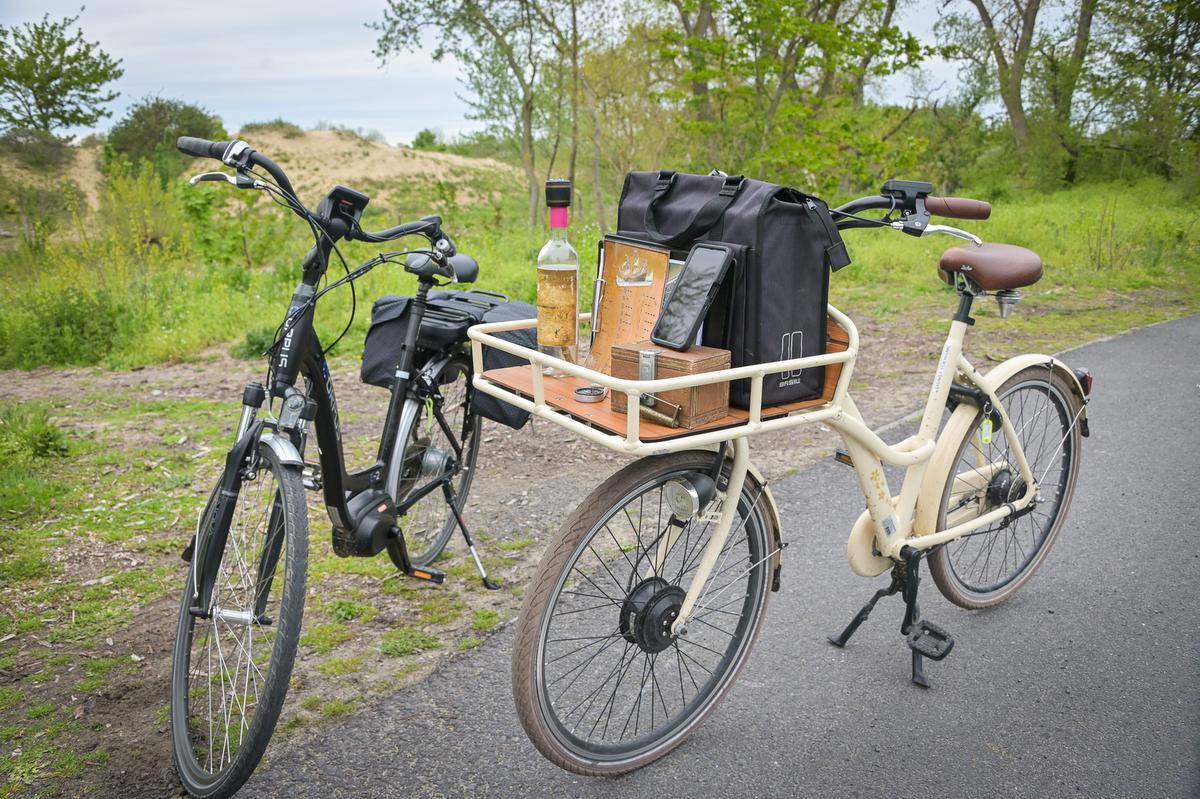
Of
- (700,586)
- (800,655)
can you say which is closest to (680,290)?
(700,586)

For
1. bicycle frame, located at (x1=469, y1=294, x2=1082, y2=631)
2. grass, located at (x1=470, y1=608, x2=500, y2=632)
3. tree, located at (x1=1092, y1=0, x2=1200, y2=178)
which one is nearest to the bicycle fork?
bicycle frame, located at (x1=469, y1=294, x2=1082, y2=631)

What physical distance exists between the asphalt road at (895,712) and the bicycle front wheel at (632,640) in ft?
0.43

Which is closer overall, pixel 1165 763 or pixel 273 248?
pixel 1165 763

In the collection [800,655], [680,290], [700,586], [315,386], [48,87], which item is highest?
[48,87]

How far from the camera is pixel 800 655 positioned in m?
3.20

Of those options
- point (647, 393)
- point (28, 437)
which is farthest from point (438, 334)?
point (28, 437)

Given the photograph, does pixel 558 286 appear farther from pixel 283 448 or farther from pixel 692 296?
pixel 283 448

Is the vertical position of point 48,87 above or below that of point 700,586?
above

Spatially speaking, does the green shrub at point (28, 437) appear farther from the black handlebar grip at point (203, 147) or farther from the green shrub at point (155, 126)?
the green shrub at point (155, 126)

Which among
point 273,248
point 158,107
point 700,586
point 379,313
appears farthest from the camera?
point 158,107

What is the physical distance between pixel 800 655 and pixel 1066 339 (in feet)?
19.8

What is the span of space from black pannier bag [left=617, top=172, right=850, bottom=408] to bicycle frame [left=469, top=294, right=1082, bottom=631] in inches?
3.6

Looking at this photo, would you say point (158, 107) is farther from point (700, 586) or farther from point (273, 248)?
point (700, 586)

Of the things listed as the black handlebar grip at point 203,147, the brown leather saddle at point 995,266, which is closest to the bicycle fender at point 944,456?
the brown leather saddle at point 995,266
